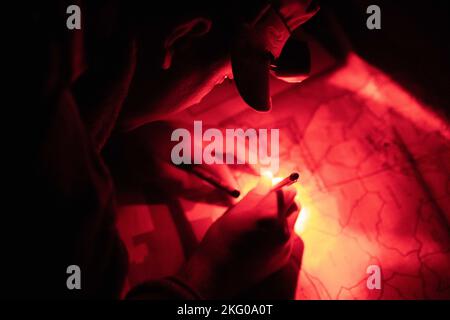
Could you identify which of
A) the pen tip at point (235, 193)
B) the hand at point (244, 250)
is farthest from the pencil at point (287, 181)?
the pen tip at point (235, 193)

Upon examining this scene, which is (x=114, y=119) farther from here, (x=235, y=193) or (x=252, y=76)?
(x=235, y=193)

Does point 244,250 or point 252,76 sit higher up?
point 252,76

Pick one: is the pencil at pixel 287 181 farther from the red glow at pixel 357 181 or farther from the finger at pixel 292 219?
the red glow at pixel 357 181

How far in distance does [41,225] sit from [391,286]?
3.53 ft

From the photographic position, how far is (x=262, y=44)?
940mm

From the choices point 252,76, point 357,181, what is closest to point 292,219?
point 357,181

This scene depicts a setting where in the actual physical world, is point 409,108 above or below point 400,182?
above

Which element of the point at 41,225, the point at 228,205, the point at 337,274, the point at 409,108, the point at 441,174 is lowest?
the point at 337,274

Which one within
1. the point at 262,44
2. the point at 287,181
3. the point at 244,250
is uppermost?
the point at 262,44

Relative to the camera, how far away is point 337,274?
1245 millimetres

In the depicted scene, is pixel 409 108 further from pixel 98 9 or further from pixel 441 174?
pixel 98 9

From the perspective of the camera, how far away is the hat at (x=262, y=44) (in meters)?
0.91

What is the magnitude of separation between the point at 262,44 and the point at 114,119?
0.41 meters
